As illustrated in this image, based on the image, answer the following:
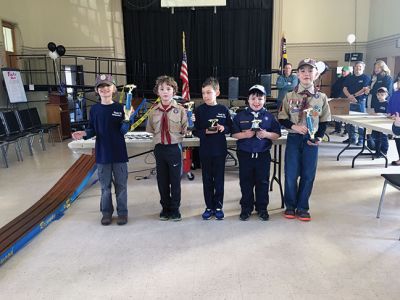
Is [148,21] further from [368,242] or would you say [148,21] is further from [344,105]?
[368,242]

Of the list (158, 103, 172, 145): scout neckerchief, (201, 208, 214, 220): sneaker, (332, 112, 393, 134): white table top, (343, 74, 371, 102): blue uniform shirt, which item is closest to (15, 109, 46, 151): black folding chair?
(158, 103, 172, 145): scout neckerchief

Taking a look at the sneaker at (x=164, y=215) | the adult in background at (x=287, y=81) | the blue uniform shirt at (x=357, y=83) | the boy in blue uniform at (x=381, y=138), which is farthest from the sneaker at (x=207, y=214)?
the blue uniform shirt at (x=357, y=83)

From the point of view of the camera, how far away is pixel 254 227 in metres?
3.15

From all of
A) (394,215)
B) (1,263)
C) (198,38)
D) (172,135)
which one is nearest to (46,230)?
(1,263)

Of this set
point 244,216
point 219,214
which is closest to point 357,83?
point 244,216

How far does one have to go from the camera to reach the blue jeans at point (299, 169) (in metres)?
3.15

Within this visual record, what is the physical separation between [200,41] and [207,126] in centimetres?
847

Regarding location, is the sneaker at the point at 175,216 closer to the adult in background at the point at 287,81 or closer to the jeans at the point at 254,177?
the jeans at the point at 254,177

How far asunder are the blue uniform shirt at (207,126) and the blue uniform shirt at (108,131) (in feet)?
2.25

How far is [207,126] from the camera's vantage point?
3123 mm

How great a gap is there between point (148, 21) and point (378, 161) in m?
8.26

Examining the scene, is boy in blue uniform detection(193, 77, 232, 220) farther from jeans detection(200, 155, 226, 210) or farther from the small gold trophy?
the small gold trophy

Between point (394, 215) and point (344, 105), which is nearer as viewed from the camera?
point (394, 215)

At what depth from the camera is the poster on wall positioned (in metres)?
8.38
